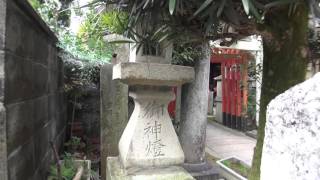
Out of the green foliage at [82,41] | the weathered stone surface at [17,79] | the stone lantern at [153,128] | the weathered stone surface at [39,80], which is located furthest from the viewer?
the green foliage at [82,41]

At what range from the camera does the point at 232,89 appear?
11.5 metres

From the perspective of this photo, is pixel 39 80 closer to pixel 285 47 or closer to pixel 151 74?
pixel 151 74

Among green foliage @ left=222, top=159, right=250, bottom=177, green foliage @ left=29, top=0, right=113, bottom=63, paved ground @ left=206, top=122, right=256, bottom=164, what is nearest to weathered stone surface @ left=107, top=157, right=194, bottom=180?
green foliage @ left=222, top=159, right=250, bottom=177

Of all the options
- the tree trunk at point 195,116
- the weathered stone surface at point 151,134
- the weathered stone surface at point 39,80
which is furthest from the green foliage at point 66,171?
the tree trunk at point 195,116

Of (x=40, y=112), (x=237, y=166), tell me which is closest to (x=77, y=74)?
(x=40, y=112)

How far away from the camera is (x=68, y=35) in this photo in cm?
609

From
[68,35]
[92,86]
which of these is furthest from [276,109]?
[92,86]

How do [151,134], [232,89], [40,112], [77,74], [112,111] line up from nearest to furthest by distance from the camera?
[151,134]
[40,112]
[112,111]
[77,74]
[232,89]

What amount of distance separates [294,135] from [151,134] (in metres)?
2.22

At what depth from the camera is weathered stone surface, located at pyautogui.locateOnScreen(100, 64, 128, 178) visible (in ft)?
17.5

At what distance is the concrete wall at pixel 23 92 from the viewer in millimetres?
2133

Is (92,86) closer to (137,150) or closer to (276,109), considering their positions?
(137,150)

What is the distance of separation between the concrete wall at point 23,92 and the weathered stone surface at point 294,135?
1.69 meters

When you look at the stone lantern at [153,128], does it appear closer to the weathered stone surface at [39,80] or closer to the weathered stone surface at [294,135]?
the weathered stone surface at [39,80]
